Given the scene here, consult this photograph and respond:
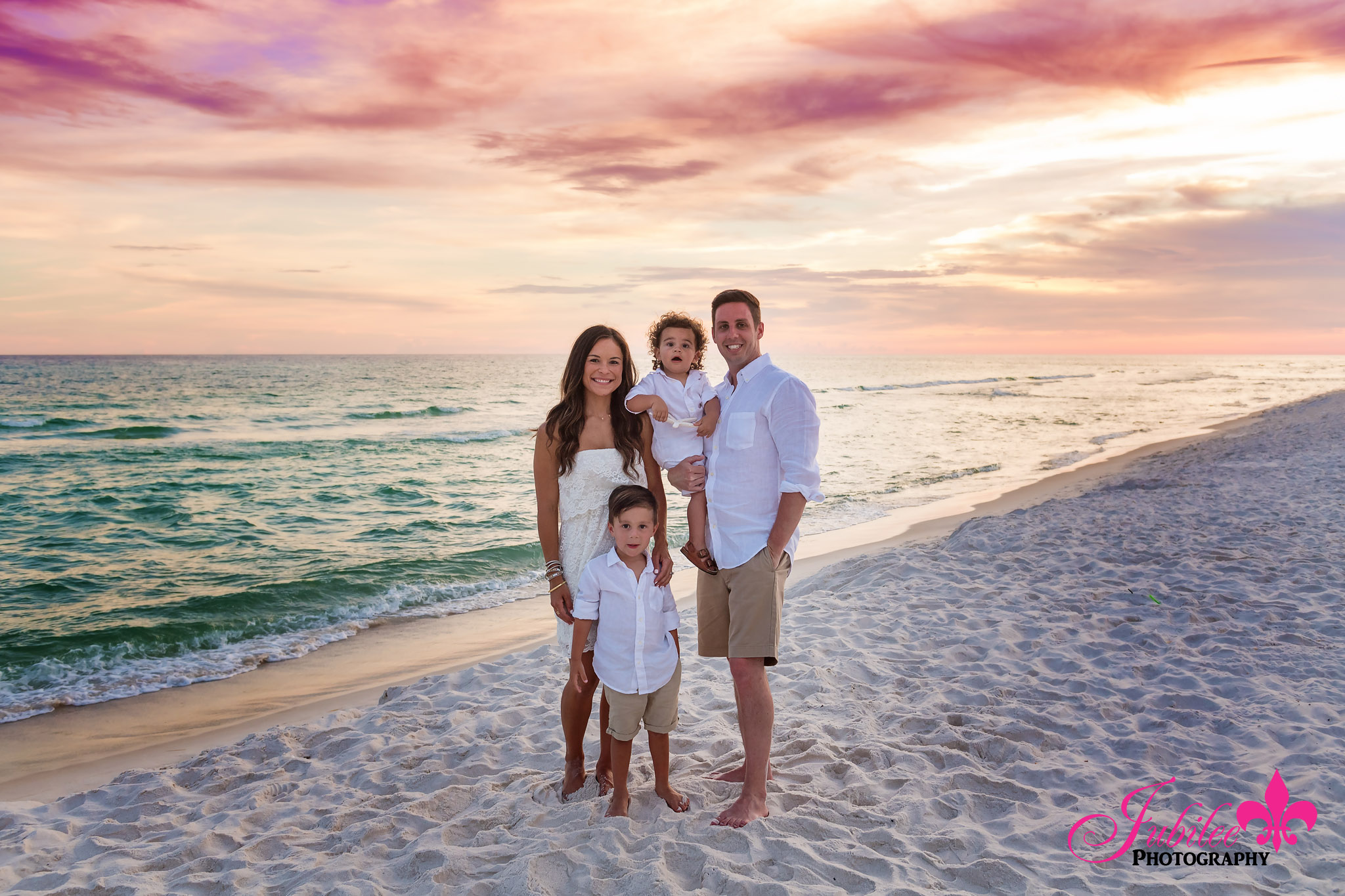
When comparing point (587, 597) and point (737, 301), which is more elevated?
point (737, 301)

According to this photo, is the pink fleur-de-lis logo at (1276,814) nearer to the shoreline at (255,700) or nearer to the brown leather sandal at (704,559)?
the brown leather sandal at (704,559)

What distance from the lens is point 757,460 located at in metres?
3.35

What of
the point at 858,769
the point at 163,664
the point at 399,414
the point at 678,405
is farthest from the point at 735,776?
the point at 399,414

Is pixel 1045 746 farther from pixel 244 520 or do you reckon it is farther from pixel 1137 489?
pixel 244 520

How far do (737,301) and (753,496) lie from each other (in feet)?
2.96

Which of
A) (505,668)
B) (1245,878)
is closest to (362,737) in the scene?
(505,668)

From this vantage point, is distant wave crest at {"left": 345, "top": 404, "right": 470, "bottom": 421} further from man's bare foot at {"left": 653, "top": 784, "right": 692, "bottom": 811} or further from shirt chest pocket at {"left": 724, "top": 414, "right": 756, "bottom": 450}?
shirt chest pocket at {"left": 724, "top": 414, "right": 756, "bottom": 450}

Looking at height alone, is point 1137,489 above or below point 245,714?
above

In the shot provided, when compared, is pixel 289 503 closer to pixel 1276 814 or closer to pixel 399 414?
pixel 1276 814

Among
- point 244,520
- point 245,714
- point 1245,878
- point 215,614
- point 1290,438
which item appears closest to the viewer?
point 1245,878

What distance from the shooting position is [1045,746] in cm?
417

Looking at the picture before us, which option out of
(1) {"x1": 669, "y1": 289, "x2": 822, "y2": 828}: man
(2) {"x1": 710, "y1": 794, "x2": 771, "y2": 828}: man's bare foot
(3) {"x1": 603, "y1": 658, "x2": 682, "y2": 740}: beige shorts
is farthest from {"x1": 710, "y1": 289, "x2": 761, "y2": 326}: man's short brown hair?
(2) {"x1": 710, "y1": 794, "x2": 771, "y2": 828}: man's bare foot

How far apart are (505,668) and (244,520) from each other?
9227 millimetres

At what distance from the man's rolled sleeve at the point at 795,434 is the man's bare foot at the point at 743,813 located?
1456 millimetres
